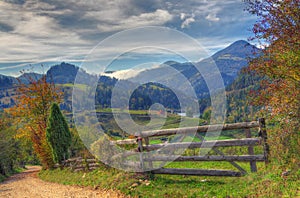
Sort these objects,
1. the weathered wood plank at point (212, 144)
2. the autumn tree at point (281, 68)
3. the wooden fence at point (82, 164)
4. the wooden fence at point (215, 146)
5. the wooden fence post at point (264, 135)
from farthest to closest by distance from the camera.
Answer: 1. the wooden fence at point (82, 164)
2. the weathered wood plank at point (212, 144)
3. the wooden fence at point (215, 146)
4. the wooden fence post at point (264, 135)
5. the autumn tree at point (281, 68)

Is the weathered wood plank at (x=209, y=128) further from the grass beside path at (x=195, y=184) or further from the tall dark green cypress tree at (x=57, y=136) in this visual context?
the tall dark green cypress tree at (x=57, y=136)

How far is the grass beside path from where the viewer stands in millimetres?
6980

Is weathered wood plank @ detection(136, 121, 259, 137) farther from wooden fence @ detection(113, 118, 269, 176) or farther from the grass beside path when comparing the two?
the grass beside path

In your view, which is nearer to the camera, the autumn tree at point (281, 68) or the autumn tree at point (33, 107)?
the autumn tree at point (281, 68)

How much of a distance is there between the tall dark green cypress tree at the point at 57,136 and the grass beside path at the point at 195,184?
9283 millimetres

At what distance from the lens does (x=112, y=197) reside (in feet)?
31.1

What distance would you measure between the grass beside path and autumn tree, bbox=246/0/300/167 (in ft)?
2.84

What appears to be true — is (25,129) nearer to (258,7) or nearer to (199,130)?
(199,130)

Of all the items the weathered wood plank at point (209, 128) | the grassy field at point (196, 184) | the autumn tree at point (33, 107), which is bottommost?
the grassy field at point (196, 184)

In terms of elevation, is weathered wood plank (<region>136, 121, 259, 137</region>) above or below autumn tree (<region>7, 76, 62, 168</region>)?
below

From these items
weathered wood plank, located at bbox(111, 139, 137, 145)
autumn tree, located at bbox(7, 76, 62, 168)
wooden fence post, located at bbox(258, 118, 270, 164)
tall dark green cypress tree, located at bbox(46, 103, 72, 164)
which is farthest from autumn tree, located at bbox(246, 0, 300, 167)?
autumn tree, located at bbox(7, 76, 62, 168)

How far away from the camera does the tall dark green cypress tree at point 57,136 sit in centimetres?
2095

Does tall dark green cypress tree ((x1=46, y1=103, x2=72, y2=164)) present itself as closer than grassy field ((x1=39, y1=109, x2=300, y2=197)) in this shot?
No

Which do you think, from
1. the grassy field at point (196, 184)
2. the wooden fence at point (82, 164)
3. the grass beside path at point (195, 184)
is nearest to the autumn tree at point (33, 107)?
the wooden fence at point (82, 164)
